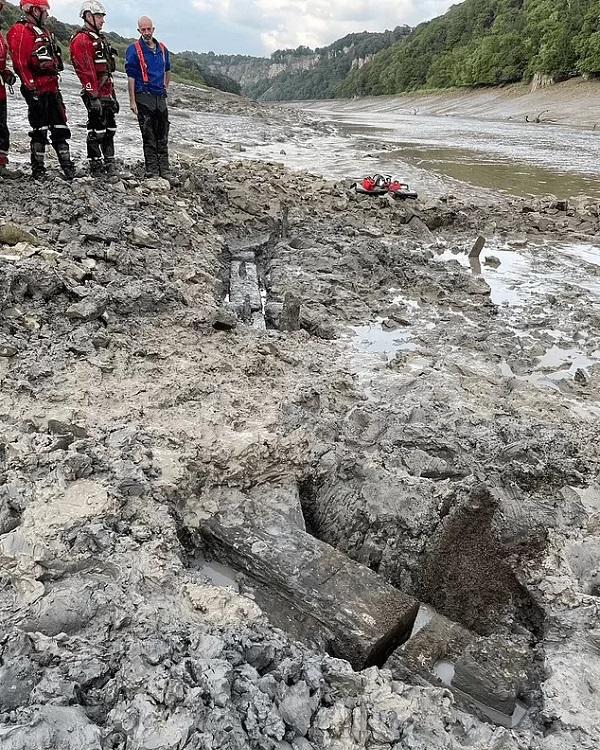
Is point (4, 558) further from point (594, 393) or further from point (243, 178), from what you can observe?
point (243, 178)

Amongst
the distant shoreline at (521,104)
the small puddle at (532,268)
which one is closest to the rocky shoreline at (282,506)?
the small puddle at (532,268)

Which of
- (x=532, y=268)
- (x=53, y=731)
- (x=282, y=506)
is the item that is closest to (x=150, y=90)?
(x=532, y=268)

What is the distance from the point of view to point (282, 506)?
9.86ft

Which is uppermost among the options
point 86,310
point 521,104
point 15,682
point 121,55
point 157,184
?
point 121,55

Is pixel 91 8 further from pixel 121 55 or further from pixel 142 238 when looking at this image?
pixel 121 55

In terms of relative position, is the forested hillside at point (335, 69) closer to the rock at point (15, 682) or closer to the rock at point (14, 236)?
the rock at point (14, 236)

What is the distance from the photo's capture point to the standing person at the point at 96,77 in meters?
6.78

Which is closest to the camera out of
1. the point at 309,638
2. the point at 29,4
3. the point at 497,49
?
the point at 309,638

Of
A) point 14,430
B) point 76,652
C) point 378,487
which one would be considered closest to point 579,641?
point 378,487

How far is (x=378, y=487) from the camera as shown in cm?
307

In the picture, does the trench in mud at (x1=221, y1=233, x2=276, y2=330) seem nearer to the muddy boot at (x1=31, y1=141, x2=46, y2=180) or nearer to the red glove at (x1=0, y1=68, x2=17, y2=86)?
the muddy boot at (x1=31, y1=141, x2=46, y2=180)

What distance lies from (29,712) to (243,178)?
847 centimetres

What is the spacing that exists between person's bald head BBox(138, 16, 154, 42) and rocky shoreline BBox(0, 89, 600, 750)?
260cm

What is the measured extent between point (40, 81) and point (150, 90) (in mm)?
1463
